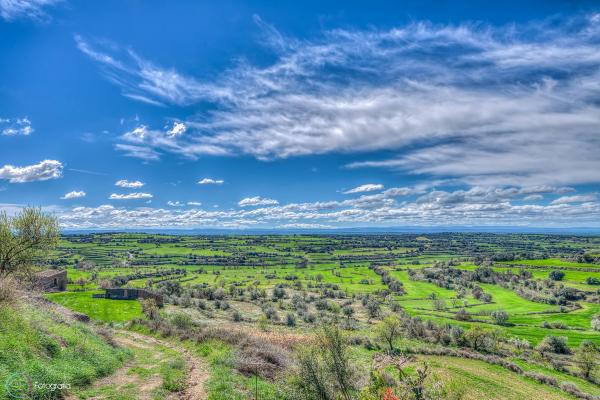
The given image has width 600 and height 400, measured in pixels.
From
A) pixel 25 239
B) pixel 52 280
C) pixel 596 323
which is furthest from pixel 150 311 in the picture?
pixel 596 323

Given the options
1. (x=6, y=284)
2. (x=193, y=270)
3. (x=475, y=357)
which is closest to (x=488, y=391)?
(x=475, y=357)

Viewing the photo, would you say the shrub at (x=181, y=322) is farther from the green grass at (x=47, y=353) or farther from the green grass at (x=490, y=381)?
the green grass at (x=490, y=381)

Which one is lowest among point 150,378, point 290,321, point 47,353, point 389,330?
point 290,321

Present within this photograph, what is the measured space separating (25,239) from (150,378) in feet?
80.6

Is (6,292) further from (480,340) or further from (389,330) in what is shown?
(480,340)

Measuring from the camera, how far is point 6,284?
1950 centimetres

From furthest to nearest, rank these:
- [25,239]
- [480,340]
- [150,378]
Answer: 1. [480,340]
2. [25,239]
3. [150,378]

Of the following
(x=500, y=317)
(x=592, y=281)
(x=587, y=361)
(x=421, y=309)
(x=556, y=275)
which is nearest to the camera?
(x=587, y=361)

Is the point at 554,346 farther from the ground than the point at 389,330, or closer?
closer

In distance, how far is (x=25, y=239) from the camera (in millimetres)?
35969

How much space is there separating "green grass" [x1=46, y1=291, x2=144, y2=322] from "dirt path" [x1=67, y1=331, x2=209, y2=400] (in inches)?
715

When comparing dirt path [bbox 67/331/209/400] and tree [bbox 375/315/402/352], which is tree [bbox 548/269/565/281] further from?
dirt path [bbox 67/331/209/400]

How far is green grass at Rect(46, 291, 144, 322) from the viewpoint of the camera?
48.0 metres

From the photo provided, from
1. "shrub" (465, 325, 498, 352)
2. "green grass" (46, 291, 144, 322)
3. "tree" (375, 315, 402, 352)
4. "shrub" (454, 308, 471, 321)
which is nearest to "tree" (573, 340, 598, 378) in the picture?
"shrub" (465, 325, 498, 352)
